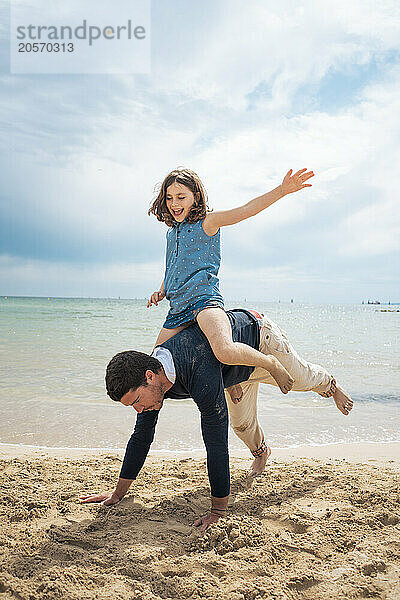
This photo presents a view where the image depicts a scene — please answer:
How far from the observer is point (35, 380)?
7848 mm

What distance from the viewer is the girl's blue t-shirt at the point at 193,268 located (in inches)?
136

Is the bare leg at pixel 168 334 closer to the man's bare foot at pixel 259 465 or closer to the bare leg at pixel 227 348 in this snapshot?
the bare leg at pixel 227 348

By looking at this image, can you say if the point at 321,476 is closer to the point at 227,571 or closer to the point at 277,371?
the point at 277,371

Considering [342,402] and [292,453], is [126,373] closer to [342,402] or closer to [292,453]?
[342,402]

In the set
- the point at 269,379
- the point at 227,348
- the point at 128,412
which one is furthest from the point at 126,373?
the point at 128,412

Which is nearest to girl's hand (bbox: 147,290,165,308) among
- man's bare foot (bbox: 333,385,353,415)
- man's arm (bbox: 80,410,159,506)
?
man's arm (bbox: 80,410,159,506)

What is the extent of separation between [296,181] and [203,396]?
158 cm

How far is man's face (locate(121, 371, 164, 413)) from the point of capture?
2.77 metres

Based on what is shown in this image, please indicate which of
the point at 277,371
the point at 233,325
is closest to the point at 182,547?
the point at 277,371

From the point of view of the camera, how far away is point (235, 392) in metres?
3.60

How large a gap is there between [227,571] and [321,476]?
5.27 ft

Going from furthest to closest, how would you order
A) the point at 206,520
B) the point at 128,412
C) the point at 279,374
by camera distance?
1. the point at 128,412
2. the point at 279,374
3. the point at 206,520

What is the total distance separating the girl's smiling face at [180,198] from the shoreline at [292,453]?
228 cm

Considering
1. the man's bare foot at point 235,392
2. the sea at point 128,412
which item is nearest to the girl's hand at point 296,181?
the man's bare foot at point 235,392
